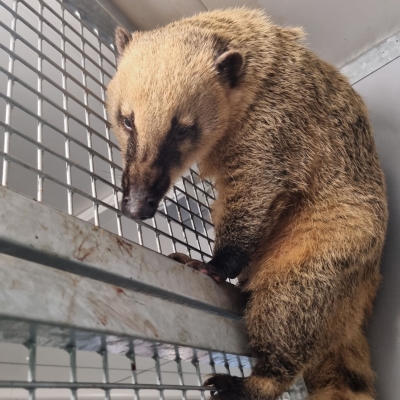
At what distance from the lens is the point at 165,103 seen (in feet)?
4.05

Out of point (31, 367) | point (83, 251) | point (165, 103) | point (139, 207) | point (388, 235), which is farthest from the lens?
point (388, 235)

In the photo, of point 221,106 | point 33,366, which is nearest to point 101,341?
point 33,366

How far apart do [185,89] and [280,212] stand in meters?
0.45

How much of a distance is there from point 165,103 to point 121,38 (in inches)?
14.9

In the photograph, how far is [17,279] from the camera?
599 millimetres

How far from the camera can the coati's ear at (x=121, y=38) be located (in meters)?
1.46

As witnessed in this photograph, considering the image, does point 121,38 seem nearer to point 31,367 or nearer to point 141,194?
point 141,194

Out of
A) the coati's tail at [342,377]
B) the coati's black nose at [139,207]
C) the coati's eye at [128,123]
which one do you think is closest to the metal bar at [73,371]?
the coati's black nose at [139,207]

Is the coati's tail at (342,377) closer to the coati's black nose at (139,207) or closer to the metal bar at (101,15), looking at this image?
the coati's black nose at (139,207)

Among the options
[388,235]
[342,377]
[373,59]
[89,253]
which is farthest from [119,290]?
[373,59]

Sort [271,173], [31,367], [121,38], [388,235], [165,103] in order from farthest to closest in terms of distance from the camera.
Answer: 1. [388,235]
2. [121,38]
3. [271,173]
4. [165,103]
5. [31,367]

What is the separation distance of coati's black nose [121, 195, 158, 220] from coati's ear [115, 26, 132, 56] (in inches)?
23.8

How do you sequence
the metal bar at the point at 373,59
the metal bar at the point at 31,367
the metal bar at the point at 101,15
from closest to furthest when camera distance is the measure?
the metal bar at the point at 31,367 → the metal bar at the point at 101,15 → the metal bar at the point at 373,59

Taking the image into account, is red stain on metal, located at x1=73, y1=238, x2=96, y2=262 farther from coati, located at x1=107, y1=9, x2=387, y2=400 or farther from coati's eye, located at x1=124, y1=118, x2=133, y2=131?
coati's eye, located at x1=124, y1=118, x2=133, y2=131
